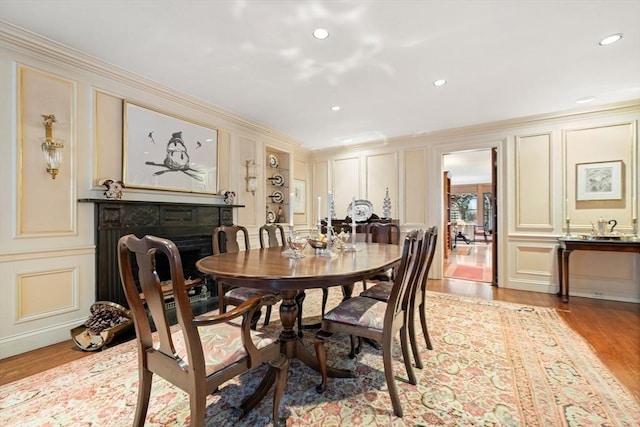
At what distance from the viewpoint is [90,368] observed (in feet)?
6.56

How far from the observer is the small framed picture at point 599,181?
362 cm

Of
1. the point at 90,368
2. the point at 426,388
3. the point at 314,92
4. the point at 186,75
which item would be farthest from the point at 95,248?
the point at 426,388

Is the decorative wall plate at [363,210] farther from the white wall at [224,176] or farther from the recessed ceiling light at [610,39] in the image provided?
the recessed ceiling light at [610,39]

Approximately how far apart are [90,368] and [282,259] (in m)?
1.59

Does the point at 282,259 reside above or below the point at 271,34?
below

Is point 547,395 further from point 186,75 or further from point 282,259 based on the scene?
point 186,75

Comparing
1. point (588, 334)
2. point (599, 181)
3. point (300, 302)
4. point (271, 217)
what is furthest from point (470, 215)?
point (300, 302)

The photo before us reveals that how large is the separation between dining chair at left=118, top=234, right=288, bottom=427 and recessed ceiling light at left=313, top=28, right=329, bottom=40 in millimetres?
1975

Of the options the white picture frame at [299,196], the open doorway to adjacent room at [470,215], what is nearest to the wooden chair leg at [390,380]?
the open doorway to adjacent room at [470,215]

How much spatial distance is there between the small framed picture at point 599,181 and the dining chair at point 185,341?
4572mm

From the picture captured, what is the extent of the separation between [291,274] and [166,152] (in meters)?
2.60

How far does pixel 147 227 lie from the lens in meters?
2.93

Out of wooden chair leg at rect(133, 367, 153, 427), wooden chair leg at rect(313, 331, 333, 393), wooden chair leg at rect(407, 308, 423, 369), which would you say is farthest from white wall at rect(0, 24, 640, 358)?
wooden chair leg at rect(407, 308, 423, 369)

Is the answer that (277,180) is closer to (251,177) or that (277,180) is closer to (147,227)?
(251,177)
